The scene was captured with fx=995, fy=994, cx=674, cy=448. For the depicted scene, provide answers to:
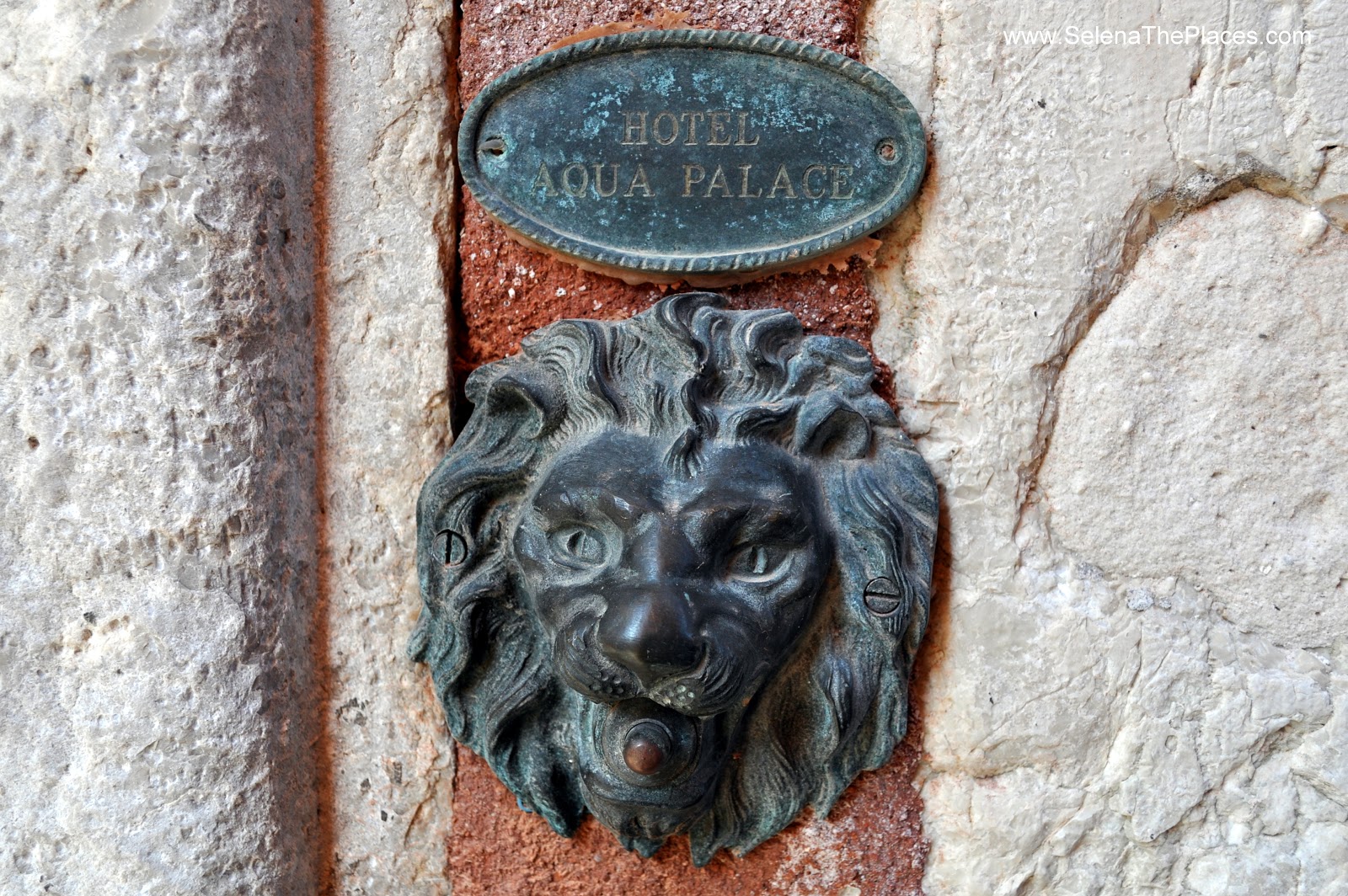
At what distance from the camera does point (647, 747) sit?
0.84 metres

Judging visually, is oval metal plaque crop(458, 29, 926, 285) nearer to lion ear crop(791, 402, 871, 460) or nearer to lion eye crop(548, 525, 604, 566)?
lion ear crop(791, 402, 871, 460)

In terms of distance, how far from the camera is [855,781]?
3.13ft

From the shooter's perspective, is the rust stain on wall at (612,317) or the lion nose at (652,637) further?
the rust stain on wall at (612,317)

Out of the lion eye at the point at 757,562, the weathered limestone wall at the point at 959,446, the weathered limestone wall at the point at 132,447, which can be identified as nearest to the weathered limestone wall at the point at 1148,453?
the weathered limestone wall at the point at 959,446

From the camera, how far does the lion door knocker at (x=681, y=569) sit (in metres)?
0.83

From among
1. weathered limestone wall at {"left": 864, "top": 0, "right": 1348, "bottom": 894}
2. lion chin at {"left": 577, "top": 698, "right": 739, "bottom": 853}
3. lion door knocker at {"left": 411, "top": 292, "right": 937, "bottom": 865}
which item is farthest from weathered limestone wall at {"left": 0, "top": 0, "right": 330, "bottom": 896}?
weathered limestone wall at {"left": 864, "top": 0, "right": 1348, "bottom": 894}

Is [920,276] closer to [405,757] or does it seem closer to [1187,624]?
[1187,624]

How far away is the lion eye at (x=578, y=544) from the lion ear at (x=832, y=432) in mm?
196

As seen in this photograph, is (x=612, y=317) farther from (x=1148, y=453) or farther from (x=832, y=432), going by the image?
(x=1148, y=453)

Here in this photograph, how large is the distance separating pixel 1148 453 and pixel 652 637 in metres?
0.49

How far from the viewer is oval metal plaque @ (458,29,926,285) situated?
0.93 meters

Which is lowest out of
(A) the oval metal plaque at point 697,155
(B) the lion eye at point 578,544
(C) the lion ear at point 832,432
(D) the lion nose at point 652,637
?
(D) the lion nose at point 652,637

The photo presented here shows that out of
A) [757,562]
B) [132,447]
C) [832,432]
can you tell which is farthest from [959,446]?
[132,447]

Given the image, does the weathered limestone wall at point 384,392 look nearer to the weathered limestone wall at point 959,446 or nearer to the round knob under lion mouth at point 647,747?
the weathered limestone wall at point 959,446
